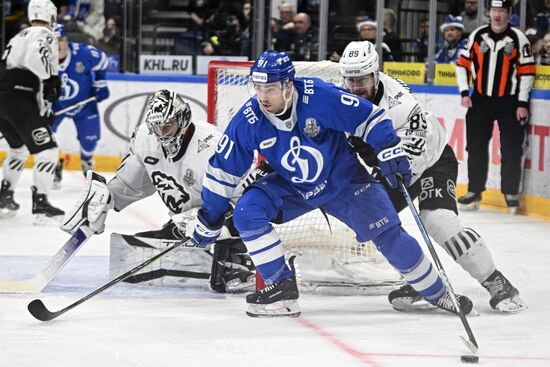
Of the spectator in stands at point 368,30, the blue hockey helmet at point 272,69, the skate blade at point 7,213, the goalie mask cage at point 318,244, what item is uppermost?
the spectator in stands at point 368,30

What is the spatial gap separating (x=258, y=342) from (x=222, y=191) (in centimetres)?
58

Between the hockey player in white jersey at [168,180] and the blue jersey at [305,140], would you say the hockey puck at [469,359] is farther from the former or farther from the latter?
the hockey player in white jersey at [168,180]

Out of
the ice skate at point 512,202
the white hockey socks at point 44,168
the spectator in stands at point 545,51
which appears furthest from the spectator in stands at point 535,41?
the white hockey socks at point 44,168

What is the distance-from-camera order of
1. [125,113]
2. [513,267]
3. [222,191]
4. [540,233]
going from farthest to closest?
[125,113] → [540,233] → [513,267] → [222,191]

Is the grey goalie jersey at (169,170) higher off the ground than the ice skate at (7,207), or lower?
higher

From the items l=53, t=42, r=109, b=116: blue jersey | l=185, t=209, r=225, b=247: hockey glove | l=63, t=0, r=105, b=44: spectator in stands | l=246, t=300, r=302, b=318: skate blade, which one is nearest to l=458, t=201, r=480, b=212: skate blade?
l=53, t=42, r=109, b=116: blue jersey

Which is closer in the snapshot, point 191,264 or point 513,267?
point 191,264

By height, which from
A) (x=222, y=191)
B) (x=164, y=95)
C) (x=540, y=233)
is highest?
(x=164, y=95)

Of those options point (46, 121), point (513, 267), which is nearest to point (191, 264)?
point (513, 267)

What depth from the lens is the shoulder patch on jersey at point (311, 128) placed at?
395 centimetres

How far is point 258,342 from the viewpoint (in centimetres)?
373

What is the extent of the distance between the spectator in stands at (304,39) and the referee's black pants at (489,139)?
1.80 metres

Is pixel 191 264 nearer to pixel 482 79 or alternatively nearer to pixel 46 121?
pixel 46 121

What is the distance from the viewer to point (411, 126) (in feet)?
13.8
